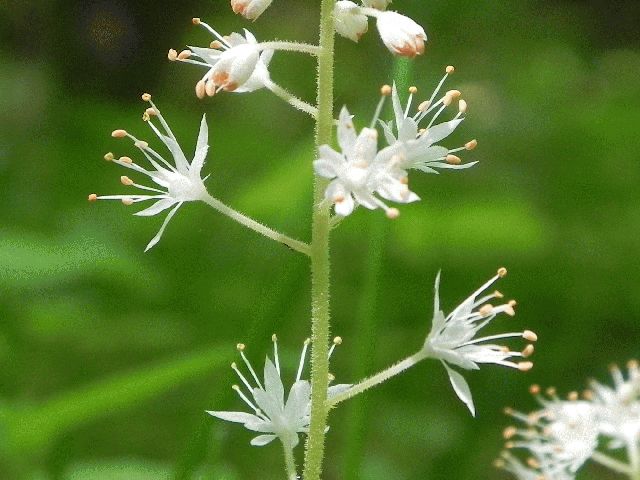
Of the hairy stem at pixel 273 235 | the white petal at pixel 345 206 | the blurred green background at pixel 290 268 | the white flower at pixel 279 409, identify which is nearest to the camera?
the white petal at pixel 345 206

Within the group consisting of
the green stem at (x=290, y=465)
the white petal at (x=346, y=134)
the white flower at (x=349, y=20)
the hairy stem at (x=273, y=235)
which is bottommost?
the green stem at (x=290, y=465)

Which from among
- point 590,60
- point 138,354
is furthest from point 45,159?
point 590,60

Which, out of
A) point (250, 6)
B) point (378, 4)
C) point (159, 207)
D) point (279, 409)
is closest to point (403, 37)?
point (378, 4)

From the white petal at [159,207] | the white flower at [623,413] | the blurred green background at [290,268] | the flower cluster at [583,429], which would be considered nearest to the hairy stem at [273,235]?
the white petal at [159,207]

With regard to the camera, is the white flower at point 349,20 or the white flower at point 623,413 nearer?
the white flower at point 349,20

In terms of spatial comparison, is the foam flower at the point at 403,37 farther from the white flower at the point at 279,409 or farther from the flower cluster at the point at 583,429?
the flower cluster at the point at 583,429

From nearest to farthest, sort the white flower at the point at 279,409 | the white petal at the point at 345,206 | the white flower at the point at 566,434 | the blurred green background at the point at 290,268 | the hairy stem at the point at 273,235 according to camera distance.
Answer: the white petal at the point at 345,206, the hairy stem at the point at 273,235, the white flower at the point at 279,409, the white flower at the point at 566,434, the blurred green background at the point at 290,268

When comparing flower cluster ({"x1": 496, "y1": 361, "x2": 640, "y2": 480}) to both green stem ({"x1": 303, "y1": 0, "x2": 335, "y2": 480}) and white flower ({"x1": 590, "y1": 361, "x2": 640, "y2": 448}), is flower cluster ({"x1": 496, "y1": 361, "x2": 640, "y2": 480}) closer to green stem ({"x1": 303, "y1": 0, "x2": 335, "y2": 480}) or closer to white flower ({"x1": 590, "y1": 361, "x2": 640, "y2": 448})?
A: white flower ({"x1": 590, "y1": 361, "x2": 640, "y2": 448})
